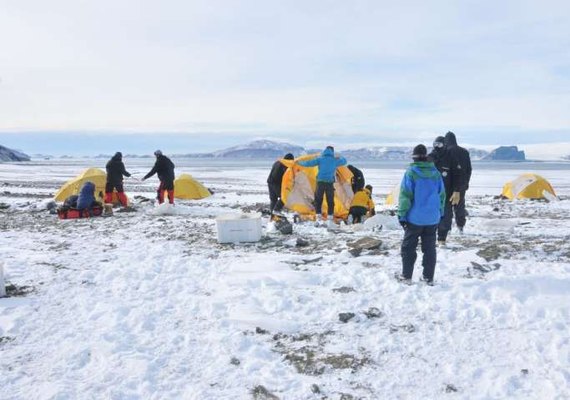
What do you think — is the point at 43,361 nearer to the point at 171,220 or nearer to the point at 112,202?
the point at 171,220

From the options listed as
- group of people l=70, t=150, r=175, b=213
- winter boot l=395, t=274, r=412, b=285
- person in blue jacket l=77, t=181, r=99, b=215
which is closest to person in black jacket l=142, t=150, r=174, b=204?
group of people l=70, t=150, r=175, b=213

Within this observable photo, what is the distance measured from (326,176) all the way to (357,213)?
1.41 m

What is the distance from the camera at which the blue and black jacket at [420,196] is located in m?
6.41

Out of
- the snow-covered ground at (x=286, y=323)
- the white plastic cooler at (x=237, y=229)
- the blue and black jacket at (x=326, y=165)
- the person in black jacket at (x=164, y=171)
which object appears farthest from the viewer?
the person in black jacket at (x=164, y=171)

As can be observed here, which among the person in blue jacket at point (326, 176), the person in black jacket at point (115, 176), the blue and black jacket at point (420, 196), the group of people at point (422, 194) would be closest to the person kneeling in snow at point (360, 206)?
the group of people at point (422, 194)

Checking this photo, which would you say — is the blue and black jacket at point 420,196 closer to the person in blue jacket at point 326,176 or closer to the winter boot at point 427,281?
the winter boot at point 427,281

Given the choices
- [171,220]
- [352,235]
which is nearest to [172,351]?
[352,235]

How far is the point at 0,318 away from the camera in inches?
220

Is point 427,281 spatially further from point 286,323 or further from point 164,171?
point 164,171

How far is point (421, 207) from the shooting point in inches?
253

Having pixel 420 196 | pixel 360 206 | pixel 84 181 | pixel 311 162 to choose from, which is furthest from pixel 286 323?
pixel 84 181

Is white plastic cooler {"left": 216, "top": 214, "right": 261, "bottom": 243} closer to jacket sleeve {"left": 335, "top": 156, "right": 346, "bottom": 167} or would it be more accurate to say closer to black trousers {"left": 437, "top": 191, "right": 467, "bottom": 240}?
jacket sleeve {"left": 335, "top": 156, "right": 346, "bottom": 167}

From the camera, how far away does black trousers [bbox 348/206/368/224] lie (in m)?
12.4

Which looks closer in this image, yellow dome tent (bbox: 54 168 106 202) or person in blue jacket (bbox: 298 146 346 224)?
person in blue jacket (bbox: 298 146 346 224)
